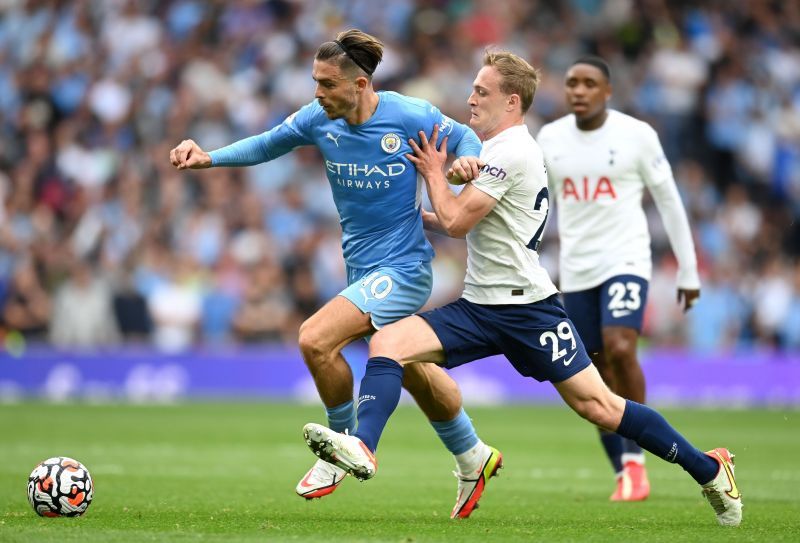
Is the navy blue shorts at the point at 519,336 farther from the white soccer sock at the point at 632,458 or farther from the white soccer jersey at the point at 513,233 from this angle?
the white soccer sock at the point at 632,458

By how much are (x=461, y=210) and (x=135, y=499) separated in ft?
10.4

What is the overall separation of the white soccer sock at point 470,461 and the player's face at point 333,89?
87.7 inches

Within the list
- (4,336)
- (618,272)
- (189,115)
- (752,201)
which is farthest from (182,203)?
(618,272)

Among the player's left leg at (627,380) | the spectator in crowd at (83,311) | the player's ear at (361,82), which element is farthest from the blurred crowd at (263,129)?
the player's ear at (361,82)

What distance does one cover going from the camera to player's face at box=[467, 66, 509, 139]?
25.8 feet

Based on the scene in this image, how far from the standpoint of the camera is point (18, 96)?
24.0 m

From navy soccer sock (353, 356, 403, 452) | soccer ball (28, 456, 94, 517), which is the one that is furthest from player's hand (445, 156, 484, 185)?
soccer ball (28, 456, 94, 517)

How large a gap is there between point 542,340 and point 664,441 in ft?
2.98

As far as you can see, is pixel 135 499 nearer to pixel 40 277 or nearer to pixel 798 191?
pixel 40 277

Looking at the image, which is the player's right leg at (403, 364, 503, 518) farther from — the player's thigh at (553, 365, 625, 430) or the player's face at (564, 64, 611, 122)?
the player's face at (564, 64, 611, 122)

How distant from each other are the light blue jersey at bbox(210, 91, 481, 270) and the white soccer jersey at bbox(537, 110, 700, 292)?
216 centimetres

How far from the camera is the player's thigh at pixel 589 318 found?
33.6ft

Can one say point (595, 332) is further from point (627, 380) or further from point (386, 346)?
point (386, 346)

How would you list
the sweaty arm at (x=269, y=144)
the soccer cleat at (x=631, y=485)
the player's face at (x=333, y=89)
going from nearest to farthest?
the player's face at (x=333, y=89), the sweaty arm at (x=269, y=144), the soccer cleat at (x=631, y=485)
